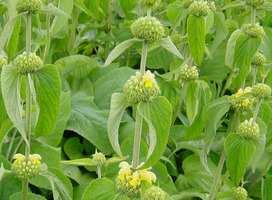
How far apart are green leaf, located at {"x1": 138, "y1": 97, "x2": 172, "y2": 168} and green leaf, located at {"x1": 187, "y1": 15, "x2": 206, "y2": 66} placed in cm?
43

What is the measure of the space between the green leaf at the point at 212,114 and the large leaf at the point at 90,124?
1.11 ft

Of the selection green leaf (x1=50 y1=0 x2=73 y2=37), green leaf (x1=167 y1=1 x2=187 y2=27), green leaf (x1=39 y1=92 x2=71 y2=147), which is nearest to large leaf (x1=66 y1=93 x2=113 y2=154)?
green leaf (x1=39 y1=92 x2=71 y2=147)

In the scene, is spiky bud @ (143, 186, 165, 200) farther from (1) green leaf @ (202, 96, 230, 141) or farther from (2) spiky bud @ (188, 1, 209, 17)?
(2) spiky bud @ (188, 1, 209, 17)

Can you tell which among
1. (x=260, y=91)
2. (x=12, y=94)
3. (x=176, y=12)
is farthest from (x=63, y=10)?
(x=260, y=91)

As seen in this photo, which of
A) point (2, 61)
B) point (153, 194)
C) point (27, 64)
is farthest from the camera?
point (2, 61)

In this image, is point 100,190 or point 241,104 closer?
point 100,190

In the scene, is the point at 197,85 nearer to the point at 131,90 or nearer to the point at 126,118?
the point at 126,118

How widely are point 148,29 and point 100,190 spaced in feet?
1.17

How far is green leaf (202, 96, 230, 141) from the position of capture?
4.21ft

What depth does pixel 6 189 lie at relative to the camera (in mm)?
1313

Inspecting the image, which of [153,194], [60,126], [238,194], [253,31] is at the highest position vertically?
[253,31]

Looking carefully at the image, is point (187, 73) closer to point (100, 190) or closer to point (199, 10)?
point (199, 10)

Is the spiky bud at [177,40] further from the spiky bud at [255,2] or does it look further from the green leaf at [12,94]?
the green leaf at [12,94]

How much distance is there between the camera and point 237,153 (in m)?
1.20
